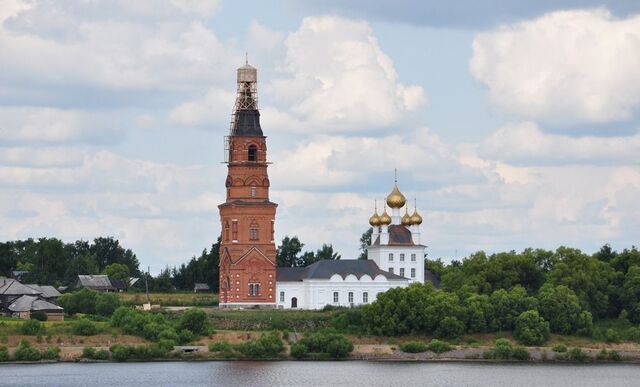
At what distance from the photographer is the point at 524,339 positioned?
98125 mm

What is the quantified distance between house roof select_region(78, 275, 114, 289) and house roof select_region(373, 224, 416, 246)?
87.7ft

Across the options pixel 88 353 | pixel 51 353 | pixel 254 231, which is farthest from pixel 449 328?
pixel 51 353

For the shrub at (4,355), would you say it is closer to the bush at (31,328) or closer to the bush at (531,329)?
the bush at (31,328)

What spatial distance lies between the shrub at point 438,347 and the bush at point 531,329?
16.4 ft

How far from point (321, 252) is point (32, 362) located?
42.8 metres

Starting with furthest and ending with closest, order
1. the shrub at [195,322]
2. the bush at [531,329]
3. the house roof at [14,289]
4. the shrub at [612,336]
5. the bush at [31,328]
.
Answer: the house roof at [14,289], the shrub at [612,336], the bush at [531,329], the shrub at [195,322], the bush at [31,328]

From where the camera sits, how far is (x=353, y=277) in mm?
110688

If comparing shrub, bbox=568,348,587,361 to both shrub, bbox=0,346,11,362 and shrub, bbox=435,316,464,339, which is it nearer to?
shrub, bbox=435,316,464,339

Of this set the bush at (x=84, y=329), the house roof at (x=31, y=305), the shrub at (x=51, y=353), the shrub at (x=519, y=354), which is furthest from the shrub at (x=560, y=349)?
the house roof at (x=31, y=305)

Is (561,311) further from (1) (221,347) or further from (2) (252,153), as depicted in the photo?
(2) (252,153)

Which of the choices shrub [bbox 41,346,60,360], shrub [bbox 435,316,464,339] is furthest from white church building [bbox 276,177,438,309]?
shrub [bbox 41,346,60,360]

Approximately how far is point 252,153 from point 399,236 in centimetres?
1244

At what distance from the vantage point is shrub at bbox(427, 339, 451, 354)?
314ft

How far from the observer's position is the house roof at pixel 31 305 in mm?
101688
